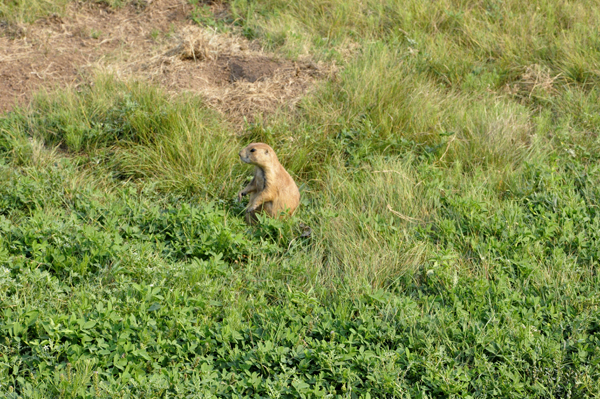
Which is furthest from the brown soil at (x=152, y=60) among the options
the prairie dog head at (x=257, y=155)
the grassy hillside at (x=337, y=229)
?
the prairie dog head at (x=257, y=155)

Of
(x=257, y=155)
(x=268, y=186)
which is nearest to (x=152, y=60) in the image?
(x=257, y=155)

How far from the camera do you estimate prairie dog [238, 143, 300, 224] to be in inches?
188

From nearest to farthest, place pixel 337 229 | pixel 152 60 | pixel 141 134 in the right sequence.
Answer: pixel 337 229
pixel 141 134
pixel 152 60

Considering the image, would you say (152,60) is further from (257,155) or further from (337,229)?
(337,229)

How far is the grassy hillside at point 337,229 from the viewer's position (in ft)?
11.5

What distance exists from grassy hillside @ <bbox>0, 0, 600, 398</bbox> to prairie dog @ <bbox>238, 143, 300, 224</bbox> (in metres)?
0.20

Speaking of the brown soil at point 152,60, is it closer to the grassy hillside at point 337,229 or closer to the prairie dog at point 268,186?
the grassy hillside at point 337,229

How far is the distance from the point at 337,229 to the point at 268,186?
0.64 m

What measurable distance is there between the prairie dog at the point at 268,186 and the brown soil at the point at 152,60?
1242 millimetres

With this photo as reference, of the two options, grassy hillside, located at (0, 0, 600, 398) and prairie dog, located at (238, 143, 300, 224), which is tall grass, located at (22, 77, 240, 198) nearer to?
grassy hillside, located at (0, 0, 600, 398)

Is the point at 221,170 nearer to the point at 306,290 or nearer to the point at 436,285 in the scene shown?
the point at 306,290

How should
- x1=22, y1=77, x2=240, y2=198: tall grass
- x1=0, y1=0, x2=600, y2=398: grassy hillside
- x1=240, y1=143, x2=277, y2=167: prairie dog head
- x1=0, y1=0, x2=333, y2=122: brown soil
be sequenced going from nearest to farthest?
x1=0, y1=0, x2=600, y2=398: grassy hillside, x1=240, y1=143, x2=277, y2=167: prairie dog head, x1=22, y1=77, x2=240, y2=198: tall grass, x1=0, y1=0, x2=333, y2=122: brown soil

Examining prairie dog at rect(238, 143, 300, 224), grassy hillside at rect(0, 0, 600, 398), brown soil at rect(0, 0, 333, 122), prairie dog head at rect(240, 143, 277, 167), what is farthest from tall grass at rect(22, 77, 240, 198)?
prairie dog head at rect(240, 143, 277, 167)

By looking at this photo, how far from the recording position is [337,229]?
4.71 meters
